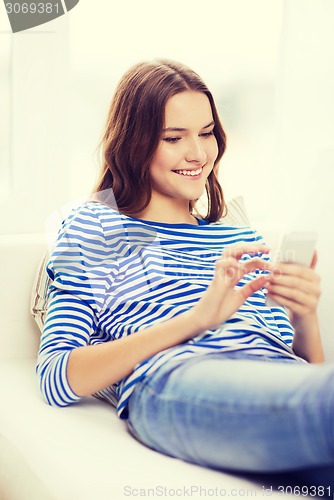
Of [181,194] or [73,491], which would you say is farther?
[181,194]

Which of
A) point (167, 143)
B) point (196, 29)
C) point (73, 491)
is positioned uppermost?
point (196, 29)

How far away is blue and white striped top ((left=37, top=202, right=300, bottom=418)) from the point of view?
2.69 ft

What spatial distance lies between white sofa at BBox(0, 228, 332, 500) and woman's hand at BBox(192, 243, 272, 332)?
0.49ft

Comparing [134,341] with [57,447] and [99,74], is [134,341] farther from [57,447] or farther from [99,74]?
[99,74]

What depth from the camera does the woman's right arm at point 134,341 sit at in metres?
0.78

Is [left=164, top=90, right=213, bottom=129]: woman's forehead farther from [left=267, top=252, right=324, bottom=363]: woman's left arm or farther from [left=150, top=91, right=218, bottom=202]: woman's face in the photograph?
[left=267, top=252, right=324, bottom=363]: woman's left arm

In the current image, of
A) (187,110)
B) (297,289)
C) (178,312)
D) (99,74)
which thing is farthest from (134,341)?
(99,74)

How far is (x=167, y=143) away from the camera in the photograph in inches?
36.0

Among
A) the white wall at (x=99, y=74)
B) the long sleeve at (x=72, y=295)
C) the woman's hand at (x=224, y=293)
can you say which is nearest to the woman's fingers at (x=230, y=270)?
the woman's hand at (x=224, y=293)

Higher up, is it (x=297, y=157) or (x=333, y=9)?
(x=333, y=9)

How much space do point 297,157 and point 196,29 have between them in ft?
0.91

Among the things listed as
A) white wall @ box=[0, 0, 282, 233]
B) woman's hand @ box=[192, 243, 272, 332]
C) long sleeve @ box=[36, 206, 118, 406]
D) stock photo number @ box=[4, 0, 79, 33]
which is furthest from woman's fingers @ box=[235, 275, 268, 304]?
stock photo number @ box=[4, 0, 79, 33]

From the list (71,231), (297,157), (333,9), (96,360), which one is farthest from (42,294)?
(333,9)

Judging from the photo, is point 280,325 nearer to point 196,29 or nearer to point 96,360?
point 96,360
